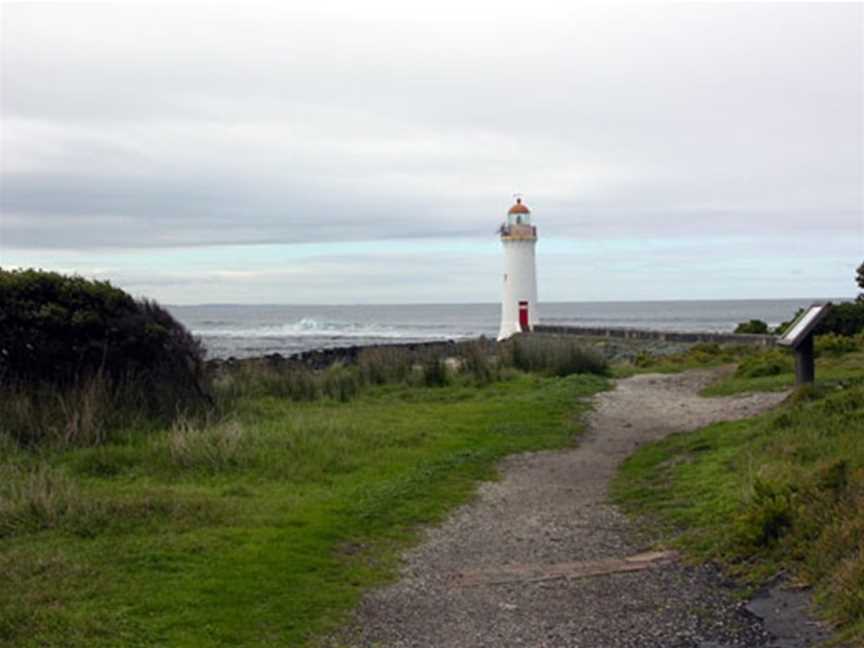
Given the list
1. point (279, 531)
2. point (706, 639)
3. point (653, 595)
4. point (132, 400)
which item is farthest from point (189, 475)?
point (706, 639)

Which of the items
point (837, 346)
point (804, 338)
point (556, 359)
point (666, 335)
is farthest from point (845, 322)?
point (804, 338)

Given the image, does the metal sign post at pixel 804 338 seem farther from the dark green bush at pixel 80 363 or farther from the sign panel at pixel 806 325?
the dark green bush at pixel 80 363

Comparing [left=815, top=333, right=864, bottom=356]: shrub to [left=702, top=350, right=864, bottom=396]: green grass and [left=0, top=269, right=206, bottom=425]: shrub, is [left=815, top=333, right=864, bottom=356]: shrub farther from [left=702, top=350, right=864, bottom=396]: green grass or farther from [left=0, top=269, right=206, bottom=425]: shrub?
[left=0, top=269, right=206, bottom=425]: shrub

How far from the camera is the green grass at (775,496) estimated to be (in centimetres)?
531

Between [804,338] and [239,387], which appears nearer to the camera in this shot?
[804,338]

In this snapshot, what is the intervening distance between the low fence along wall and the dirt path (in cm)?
1843

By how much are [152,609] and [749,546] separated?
11.5ft

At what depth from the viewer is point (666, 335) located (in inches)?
1328

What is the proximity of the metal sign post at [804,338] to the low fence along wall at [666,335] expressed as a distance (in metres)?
12.8

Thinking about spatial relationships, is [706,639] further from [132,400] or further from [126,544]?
[132,400]

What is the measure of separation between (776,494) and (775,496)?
0.04 m

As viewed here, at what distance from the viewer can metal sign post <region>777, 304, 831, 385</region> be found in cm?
1146

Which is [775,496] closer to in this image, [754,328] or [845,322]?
[845,322]

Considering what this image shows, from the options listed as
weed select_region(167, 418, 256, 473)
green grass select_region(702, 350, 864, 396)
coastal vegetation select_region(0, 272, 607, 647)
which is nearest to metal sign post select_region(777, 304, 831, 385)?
green grass select_region(702, 350, 864, 396)
